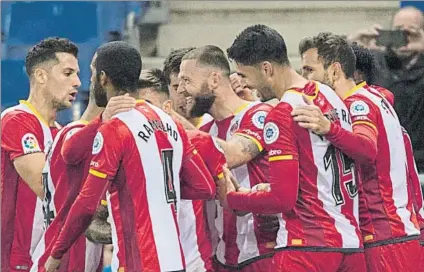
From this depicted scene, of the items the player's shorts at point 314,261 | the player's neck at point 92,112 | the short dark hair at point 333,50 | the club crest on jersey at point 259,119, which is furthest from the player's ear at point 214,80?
the player's shorts at point 314,261

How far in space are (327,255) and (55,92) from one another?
1.96 m

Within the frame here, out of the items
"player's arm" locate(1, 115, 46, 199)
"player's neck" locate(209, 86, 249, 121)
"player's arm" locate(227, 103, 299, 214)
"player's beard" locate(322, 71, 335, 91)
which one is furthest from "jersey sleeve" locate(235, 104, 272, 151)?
"player's arm" locate(1, 115, 46, 199)

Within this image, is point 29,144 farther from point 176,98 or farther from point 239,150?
point 239,150

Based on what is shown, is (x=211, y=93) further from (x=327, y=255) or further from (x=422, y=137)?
(x=422, y=137)

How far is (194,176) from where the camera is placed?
5.11 metres

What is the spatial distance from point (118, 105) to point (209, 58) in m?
1.06

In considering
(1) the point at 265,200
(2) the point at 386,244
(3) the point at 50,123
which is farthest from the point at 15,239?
(2) the point at 386,244

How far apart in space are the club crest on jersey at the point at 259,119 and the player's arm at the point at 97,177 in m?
0.97

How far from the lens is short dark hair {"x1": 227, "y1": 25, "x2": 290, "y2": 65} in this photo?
5.26m

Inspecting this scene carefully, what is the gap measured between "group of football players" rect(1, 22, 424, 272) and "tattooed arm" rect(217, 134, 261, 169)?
0.03 ft

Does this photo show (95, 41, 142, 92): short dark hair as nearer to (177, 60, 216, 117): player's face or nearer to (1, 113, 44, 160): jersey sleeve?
(177, 60, 216, 117): player's face

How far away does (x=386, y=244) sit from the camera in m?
5.54

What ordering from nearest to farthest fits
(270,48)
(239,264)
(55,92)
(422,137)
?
(270,48) → (239,264) → (55,92) → (422,137)

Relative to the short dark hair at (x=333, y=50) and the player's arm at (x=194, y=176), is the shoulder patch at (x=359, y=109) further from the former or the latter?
the player's arm at (x=194, y=176)
